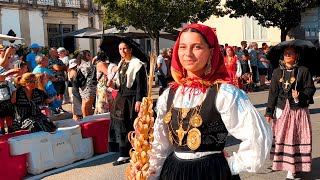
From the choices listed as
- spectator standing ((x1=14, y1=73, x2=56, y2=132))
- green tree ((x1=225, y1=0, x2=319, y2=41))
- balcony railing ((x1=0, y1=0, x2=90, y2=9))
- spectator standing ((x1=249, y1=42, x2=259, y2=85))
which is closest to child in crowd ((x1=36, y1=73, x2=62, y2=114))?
spectator standing ((x1=14, y1=73, x2=56, y2=132))

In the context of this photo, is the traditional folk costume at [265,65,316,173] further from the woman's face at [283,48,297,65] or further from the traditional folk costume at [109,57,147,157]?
the traditional folk costume at [109,57,147,157]

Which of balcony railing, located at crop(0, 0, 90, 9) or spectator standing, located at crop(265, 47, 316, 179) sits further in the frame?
balcony railing, located at crop(0, 0, 90, 9)

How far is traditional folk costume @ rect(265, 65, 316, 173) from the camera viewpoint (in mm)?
5266

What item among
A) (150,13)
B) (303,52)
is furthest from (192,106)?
(150,13)

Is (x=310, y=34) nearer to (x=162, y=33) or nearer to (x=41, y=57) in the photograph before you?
(x=162, y=33)

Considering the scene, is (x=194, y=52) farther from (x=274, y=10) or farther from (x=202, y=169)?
(x=274, y=10)

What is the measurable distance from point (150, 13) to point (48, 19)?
14976 millimetres

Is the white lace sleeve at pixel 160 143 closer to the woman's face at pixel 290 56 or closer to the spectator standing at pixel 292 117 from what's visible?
the spectator standing at pixel 292 117

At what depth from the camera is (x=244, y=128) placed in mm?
2643

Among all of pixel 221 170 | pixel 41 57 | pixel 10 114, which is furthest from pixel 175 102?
pixel 41 57

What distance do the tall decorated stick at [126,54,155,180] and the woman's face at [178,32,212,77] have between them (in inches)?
8.6

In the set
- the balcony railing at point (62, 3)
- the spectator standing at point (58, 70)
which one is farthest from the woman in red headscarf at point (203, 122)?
the balcony railing at point (62, 3)

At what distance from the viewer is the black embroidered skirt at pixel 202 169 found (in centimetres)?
268

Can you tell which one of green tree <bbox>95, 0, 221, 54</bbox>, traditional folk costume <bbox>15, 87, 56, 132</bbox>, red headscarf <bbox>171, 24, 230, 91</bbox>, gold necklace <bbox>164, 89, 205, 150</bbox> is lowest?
traditional folk costume <bbox>15, 87, 56, 132</bbox>
